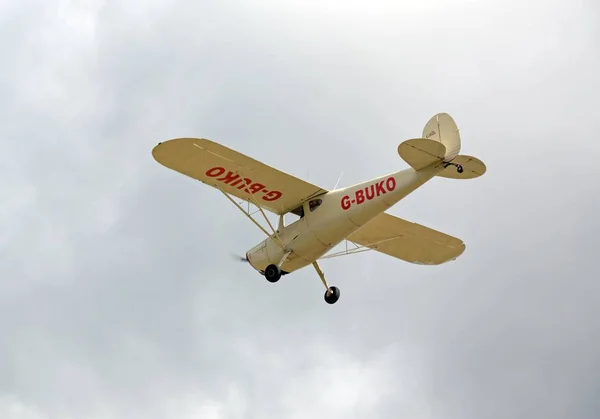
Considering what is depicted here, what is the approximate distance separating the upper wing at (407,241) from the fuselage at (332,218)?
2763mm

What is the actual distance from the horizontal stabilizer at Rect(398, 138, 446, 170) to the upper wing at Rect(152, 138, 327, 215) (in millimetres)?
2838

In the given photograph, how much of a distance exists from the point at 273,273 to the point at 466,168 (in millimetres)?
4979

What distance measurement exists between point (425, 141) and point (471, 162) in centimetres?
148

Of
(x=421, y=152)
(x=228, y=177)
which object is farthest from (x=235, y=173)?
(x=421, y=152)

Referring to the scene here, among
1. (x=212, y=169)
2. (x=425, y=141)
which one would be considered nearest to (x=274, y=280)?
(x=212, y=169)

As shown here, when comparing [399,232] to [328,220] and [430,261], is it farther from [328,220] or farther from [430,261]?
[328,220]

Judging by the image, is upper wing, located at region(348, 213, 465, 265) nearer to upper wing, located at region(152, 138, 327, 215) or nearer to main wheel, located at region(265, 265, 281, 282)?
upper wing, located at region(152, 138, 327, 215)

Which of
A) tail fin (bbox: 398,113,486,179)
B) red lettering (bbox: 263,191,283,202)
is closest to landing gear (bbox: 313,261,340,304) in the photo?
red lettering (bbox: 263,191,283,202)

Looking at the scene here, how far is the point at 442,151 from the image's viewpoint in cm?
2634

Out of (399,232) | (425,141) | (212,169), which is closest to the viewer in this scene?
(425,141)

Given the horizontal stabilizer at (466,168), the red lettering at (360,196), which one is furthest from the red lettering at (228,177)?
the horizontal stabilizer at (466,168)

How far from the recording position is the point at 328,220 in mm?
28047

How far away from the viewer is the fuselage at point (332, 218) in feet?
88.6

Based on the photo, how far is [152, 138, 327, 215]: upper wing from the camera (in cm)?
2712
